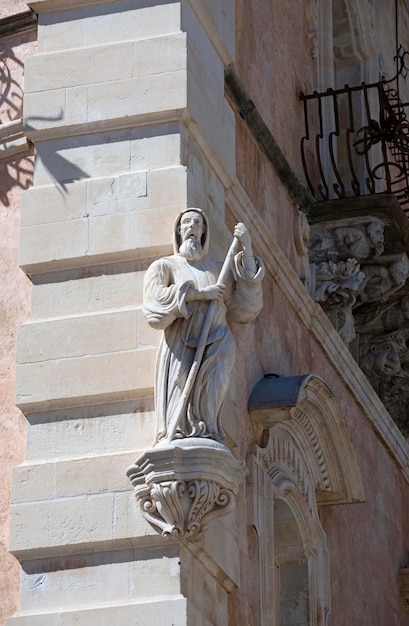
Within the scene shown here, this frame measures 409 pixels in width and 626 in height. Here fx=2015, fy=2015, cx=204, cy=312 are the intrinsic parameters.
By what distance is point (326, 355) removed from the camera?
15188 mm

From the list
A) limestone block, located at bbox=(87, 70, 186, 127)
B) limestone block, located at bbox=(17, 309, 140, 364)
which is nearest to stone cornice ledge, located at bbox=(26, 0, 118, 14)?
limestone block, located at bbox=(87, 70, 186, 127)

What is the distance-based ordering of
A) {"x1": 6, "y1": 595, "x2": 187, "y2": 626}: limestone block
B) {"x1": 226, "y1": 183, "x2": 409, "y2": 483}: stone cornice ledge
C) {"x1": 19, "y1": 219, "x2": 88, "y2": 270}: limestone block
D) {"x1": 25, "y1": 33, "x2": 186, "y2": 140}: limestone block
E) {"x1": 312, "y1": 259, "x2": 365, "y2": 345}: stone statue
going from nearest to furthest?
1. {"x1": 6, "y1": 595, "x2": 187, "y2": 626}: limestone block
2. {"x1": 19, "y1": 219, "x2": 88, "y2": 270}: limestone block
3. {"x1": 25, "y1": 33, "x2": 186, "y2": 140}: limestone block
4. {"x1": 226, "y1": 183, "x2": 409, "y2": 483}: stone cornice ledge
5. {"x1": 312, "y1": 259, "x2": 365, "y2": 345}: stone statue

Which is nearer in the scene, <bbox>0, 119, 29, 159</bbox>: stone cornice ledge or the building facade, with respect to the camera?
the building facade

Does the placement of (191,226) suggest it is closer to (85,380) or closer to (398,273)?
(85,380)

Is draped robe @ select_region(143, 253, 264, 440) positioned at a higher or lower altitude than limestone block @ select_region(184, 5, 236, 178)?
lower

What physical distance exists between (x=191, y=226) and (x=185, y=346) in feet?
2.56

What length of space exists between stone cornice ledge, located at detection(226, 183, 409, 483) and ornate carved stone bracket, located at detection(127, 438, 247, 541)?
2652mm

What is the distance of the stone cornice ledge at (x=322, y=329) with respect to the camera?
13.6 m

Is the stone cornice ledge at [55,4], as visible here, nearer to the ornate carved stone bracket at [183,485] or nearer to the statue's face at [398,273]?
the ornate carved stone bracket at [183,485]

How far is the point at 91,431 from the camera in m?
11.6

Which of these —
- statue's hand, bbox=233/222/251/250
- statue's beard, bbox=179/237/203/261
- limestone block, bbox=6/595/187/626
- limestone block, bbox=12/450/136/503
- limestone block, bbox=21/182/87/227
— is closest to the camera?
limestone block, bbox=6/595/187/626

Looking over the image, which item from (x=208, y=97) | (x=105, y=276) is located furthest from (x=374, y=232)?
(x=105, y=276)

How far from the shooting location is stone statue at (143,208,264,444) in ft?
36.7

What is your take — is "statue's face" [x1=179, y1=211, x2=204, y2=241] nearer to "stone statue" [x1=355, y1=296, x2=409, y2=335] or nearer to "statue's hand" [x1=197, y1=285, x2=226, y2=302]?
"statue's hand" [x1=197, y1=285, x2=226, y2=302]
